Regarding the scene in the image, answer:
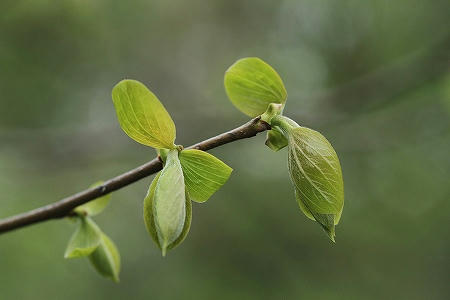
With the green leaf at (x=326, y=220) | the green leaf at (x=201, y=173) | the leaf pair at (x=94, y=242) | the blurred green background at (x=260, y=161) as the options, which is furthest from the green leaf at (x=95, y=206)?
the blurred green background at (x=260, y=161)

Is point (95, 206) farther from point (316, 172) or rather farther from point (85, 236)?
point (316, 172)

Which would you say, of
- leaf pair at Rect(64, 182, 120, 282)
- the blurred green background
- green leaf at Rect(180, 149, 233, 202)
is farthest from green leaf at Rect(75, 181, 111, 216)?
the blurred green background

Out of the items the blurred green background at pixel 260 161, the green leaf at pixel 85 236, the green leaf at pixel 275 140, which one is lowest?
the blurred green background at pixel 260 161

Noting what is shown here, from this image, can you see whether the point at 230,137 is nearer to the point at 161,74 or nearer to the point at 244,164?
the point at 244,164

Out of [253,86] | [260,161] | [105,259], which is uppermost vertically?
[253,86]

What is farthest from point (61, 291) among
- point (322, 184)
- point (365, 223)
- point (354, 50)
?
point (322, 184)

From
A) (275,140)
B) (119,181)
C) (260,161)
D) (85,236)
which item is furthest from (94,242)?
(260,161)

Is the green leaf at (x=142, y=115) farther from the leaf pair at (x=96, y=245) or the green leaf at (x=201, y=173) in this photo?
the leaf pair at (x=96, y=245)
